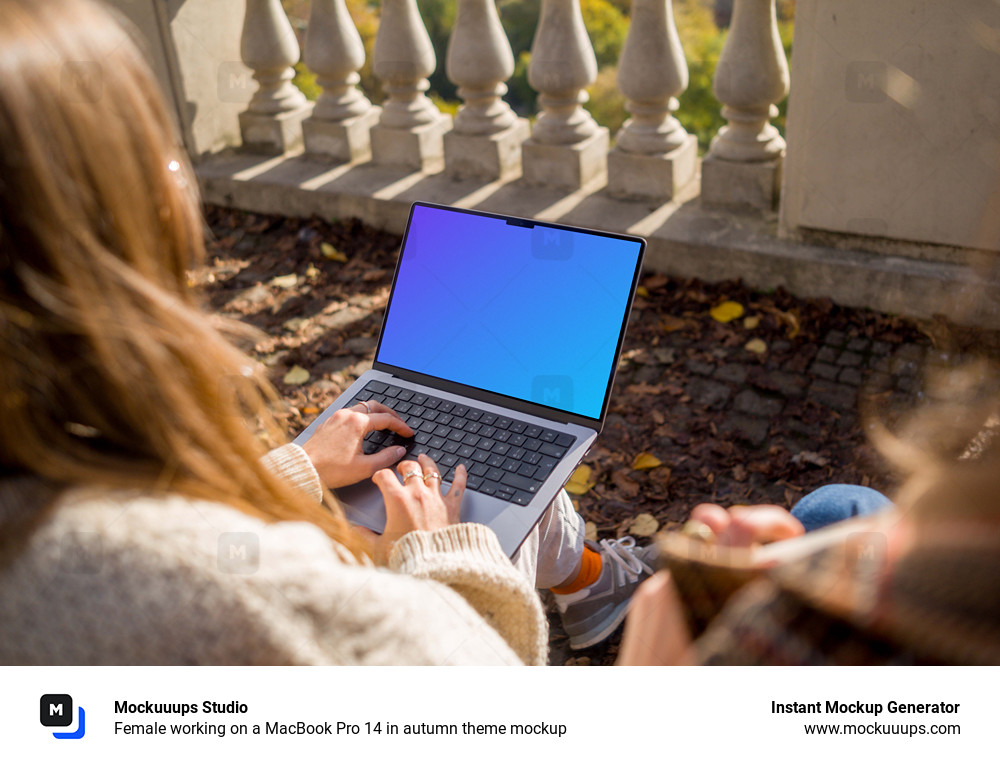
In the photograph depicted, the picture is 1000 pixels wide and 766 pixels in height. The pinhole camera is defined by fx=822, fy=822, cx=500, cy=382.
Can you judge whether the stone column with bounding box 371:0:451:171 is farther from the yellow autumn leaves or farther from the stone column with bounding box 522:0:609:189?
the yellow autumn leaves

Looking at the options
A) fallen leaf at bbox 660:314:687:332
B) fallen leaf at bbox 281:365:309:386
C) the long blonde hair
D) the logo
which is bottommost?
fallen leaf at bbox 281:365:309:386

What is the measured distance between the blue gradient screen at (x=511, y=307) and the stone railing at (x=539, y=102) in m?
1.89

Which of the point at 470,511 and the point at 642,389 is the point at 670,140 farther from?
the point at 470,511

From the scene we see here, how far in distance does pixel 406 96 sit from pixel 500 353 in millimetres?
2711

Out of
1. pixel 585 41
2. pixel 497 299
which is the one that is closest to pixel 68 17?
pixel 497 299

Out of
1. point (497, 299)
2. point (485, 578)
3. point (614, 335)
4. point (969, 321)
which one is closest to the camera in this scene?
point (485, 578)

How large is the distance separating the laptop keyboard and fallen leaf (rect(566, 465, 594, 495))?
0.84m

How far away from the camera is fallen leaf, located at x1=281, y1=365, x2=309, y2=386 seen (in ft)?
10.2

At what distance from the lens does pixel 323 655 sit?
0.93m

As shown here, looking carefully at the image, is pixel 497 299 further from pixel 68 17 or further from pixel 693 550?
pixel 68 17

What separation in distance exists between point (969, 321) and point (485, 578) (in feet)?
7.65

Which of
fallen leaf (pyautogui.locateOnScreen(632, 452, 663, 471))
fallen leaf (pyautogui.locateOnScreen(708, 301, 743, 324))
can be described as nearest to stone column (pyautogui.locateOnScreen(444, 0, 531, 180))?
fallen leaf (pyautogui.locateOnScreen(708, 301, 743, 324))

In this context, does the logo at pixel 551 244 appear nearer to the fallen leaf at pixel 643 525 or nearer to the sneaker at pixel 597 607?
the sneaker at pixel 597 607
